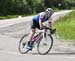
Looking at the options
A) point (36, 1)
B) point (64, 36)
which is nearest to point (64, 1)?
point (36, 1)

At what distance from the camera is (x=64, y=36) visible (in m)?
18.8

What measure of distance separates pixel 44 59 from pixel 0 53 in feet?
6.96

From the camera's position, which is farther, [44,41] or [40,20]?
[44,41]

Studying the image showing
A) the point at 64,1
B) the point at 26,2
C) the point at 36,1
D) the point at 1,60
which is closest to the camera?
the point at 1,60

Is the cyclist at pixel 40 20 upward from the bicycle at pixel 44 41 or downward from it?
upward

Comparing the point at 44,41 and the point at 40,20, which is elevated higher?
the point at 40,20

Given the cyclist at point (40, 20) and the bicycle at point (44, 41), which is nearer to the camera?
the cyclist at point (40, 20)

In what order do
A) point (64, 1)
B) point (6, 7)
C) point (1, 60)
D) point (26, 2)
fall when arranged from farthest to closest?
point (64, 1) → point (26, 2) → point (6, 7) → point (1, 60)

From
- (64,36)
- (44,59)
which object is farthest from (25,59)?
(64,36)

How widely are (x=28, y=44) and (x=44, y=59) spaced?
154 centimetres

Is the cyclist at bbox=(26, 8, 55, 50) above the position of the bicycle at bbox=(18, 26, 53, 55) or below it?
above

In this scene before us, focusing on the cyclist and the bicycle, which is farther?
the bicycle

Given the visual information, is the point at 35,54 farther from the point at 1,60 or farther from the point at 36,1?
the point at 36,1

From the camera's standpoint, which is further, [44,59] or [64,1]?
[64,1]
